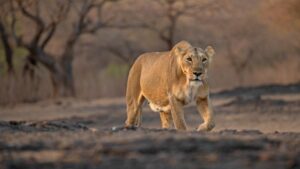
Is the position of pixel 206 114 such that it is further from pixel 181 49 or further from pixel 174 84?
pixel 181 49

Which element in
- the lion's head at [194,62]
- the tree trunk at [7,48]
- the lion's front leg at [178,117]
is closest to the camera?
the lion's head at [194,62]

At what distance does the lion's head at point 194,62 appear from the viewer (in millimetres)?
10648

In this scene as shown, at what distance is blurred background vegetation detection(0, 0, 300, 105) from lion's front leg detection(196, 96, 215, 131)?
1542 centimetres

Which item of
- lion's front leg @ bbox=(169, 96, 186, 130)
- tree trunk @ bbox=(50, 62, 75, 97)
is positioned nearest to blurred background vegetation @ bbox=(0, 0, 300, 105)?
tree trunk @ bbox=(50, 62, 75, 97)

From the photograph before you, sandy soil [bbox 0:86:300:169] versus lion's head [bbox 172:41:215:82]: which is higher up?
lion's head [bbox 172:41:215:82]

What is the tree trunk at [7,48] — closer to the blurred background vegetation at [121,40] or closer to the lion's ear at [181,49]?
the blurred background vegetation at [121,40]

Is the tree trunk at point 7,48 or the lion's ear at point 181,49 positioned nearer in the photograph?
the lion's ear at point 181,49

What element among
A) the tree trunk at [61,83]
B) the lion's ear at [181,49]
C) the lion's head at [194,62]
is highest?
the lion's ear at [181,49]

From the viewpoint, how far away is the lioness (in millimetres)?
10727

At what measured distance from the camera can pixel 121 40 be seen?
127 feet

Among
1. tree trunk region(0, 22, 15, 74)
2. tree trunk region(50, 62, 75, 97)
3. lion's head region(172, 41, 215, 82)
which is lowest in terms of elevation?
tree trunk region(50, 62, 75, 97)

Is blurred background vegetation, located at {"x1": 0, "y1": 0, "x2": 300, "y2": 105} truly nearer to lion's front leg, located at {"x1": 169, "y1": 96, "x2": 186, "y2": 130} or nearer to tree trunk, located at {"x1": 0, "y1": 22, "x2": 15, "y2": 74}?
tree trunk, located at {"x1": 0, "y1": 22, "x2": 15, "y2": 74}

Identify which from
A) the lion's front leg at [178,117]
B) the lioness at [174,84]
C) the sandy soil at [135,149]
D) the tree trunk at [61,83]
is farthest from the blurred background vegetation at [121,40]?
the sandy soil at [135,149]

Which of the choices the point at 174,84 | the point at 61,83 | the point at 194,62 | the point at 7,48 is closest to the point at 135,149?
the point at 194,62
